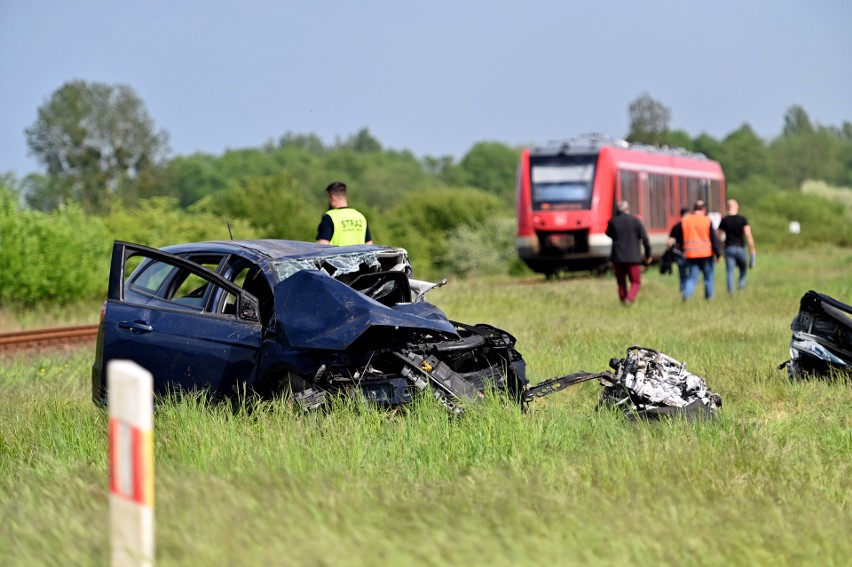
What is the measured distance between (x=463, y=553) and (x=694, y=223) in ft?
52.4

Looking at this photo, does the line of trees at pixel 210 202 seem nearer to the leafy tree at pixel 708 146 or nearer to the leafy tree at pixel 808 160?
the leafy tree at pixel 808 160

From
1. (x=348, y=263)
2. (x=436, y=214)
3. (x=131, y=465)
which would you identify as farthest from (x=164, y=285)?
(x=436, y=214)

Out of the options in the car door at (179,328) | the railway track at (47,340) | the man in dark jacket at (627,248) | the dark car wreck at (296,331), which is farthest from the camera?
the man in dark jacket at (627,248)

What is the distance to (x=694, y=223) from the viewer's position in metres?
19.7

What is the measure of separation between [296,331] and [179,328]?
4.15 ft

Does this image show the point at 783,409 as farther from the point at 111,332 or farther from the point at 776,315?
the point at 776,315

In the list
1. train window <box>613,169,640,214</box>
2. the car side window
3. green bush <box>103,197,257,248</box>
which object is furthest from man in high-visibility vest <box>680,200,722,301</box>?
green bush <box>103,197,257,248</box>

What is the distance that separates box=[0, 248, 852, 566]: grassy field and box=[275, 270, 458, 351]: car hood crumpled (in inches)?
18.3

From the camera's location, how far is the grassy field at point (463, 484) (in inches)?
177

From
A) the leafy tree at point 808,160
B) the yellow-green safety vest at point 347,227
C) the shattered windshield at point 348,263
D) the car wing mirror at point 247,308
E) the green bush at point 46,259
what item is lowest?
the green bush at point 46,259

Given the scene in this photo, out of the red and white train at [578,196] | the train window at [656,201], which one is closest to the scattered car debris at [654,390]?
the red and white train at [578,196]

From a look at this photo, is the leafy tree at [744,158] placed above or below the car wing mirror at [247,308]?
above

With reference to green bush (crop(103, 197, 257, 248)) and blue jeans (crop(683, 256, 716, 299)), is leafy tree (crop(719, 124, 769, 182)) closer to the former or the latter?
green bush (crop(103, 197, 257, 248))

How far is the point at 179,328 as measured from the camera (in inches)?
334
